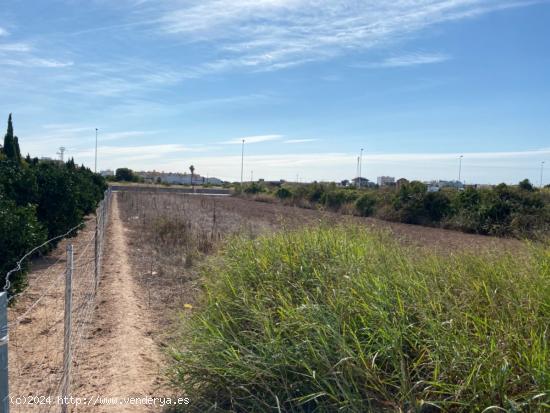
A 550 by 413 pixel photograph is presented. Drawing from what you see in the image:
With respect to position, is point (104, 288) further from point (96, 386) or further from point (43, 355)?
point (96, 386)

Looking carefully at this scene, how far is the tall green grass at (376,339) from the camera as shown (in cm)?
354

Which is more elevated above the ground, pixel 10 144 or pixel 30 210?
pixel 10 144

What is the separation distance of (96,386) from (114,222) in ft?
57.3

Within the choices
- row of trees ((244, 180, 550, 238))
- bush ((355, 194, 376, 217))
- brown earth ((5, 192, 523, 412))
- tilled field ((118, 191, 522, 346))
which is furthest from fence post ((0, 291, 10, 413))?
bush ((355, 194, 376, 217))

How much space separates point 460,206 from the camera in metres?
28.7

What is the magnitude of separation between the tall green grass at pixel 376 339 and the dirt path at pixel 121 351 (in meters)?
0.64

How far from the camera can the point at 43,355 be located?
604 centimetres

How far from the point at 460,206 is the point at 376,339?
26.4m

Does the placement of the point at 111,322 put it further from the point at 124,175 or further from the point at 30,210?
the point at 124,175

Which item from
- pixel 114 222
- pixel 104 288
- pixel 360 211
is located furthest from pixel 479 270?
pixel 360 211

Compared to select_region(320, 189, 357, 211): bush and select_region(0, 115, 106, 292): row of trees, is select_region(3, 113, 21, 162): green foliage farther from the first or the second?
select_region(0, 115, 106, 292): row of trees

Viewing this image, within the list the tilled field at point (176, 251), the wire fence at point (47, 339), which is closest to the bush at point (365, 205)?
the tilled field at point (176, 251)

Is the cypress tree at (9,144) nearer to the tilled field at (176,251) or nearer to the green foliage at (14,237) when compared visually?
the tilled field at (176,251)

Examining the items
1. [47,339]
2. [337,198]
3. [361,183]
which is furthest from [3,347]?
[361,183]
